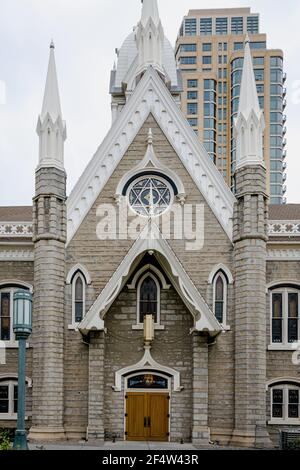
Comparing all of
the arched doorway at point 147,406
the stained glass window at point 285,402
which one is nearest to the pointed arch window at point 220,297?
the arched doorway at point 147,406

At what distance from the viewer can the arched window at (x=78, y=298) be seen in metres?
29.6

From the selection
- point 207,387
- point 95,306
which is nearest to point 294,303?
point 207,387

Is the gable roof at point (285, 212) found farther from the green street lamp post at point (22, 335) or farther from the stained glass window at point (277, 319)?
the green street lamp post at point (22, 335)

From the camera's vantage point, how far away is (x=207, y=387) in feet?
94.5

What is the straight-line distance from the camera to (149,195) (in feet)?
100

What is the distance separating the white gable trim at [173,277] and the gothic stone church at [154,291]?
0.05m

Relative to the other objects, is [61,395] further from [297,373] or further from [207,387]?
[297,373]

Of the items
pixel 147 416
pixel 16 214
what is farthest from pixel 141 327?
pixel 16 214

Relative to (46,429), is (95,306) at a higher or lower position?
higher

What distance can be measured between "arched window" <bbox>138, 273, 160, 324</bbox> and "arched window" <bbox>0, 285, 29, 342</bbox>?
446cm

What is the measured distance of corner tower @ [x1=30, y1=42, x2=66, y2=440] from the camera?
28344 mm
